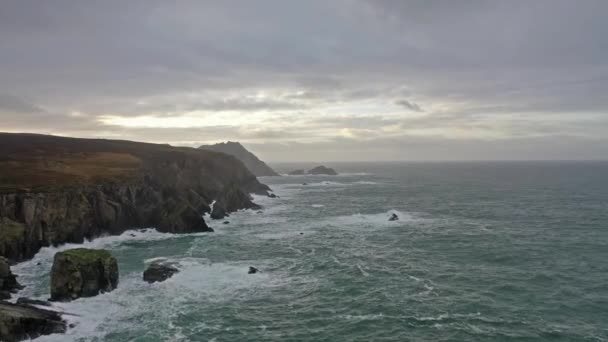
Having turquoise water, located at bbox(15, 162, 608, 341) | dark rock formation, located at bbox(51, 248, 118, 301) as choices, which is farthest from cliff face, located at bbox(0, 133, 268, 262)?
dark rock formation, located at bbox(51, 248, 118, 301)

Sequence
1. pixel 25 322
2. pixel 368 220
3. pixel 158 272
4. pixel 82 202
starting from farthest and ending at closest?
pixel 368 220 → pixel 82 202 → pixel 158 272 → pixel 25 322

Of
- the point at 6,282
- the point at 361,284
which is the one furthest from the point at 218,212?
the point at 361,284

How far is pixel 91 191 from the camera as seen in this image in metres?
78.4

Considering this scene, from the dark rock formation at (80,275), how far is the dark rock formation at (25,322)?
563 cm

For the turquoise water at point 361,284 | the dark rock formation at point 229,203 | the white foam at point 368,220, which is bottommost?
the turquoise water at point 361,284

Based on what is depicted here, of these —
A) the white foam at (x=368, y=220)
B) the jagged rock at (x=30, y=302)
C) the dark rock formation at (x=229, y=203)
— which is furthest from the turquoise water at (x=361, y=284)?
the dark rock formation at (x=229, y=203)

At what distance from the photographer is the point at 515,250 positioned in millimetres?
65312

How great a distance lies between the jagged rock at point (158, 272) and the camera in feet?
168

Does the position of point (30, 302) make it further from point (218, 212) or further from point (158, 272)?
point (218, 212)

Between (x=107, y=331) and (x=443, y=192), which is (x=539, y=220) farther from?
(x=107, y=331)

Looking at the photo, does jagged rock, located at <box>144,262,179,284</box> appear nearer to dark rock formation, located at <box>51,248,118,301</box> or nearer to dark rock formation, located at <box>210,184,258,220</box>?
dark rock formation, located at <box>51,248,118,301</box>

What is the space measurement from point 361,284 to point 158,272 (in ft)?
79.4

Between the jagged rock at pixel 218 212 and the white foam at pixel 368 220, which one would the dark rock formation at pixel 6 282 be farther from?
the white foam at pixel 368 220

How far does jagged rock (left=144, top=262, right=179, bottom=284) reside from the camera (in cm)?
5131
